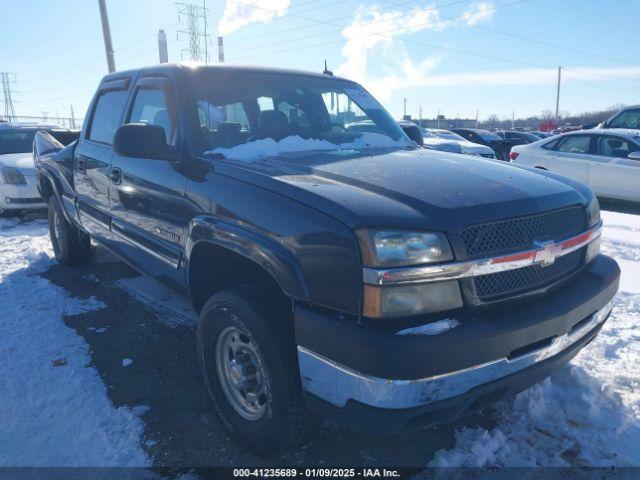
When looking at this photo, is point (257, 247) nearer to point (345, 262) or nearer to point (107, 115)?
point (345, 262)

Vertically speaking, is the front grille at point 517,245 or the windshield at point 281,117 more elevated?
the windshield at point 281,117

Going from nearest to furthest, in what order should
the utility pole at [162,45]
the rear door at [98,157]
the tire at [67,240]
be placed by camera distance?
the rear door at [98,157] < the tire at [67,240] < the utility pole at [162,45]

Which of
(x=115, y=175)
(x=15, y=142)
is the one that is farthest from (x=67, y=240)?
(x=15, y=142)

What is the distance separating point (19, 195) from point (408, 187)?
7571mm

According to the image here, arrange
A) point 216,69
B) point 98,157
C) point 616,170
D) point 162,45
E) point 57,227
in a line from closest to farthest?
point 216,69
point 98,157
point 57,227
point 616,170
point 162,45

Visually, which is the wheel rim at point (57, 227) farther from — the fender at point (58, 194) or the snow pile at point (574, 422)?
the snow pile at point (574, 422)

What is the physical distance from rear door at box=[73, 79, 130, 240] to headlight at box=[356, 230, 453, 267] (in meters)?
2.60

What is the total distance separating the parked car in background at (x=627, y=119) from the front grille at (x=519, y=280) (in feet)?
35.9

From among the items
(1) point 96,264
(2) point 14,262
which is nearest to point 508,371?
(1) point 96,264

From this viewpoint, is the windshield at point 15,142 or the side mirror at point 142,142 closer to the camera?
the side mirror at point 142,142

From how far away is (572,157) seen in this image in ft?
31.3

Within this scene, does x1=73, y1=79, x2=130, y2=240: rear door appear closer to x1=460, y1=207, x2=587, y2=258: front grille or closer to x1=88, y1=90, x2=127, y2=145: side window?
x1=88, y1=90, x2=127, y2=145: side window

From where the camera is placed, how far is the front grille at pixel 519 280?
1969mm

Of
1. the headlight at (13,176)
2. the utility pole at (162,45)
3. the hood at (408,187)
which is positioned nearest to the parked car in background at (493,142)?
the utility pole at (162,45)
